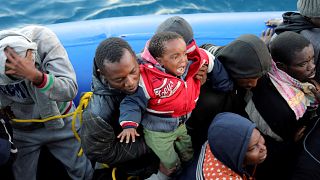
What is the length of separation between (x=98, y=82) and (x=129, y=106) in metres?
0.15

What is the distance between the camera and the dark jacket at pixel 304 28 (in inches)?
77.2

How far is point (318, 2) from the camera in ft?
6.52

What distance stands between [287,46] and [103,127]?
0.89 m

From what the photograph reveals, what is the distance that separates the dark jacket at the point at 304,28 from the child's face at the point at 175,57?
75cm

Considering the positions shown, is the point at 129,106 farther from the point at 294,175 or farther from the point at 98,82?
the point at 294,175

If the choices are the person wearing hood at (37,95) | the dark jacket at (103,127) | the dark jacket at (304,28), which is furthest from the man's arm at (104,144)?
the dark jacket at (304,28)

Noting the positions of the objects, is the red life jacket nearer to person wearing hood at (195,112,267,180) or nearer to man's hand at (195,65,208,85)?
man's hand at (195,65,208,85)

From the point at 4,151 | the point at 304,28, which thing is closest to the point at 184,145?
the point at 4,151

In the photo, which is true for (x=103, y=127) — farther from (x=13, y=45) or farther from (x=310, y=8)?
(x=310, y=8)

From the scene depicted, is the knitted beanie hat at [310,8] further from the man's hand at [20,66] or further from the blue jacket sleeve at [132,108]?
the man's hand at [20,66]

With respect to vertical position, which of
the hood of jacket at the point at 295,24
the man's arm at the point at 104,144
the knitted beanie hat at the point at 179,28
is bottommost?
the man's arm at the point at 104,144

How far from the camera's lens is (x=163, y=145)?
1676 mm

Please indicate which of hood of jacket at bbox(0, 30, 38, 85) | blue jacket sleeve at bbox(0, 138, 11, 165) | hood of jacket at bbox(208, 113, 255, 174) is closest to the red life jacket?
hood of jacket at bbox(208, 113, 255, 174)

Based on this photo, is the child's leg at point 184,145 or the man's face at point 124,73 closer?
the man's face at point 124,73
